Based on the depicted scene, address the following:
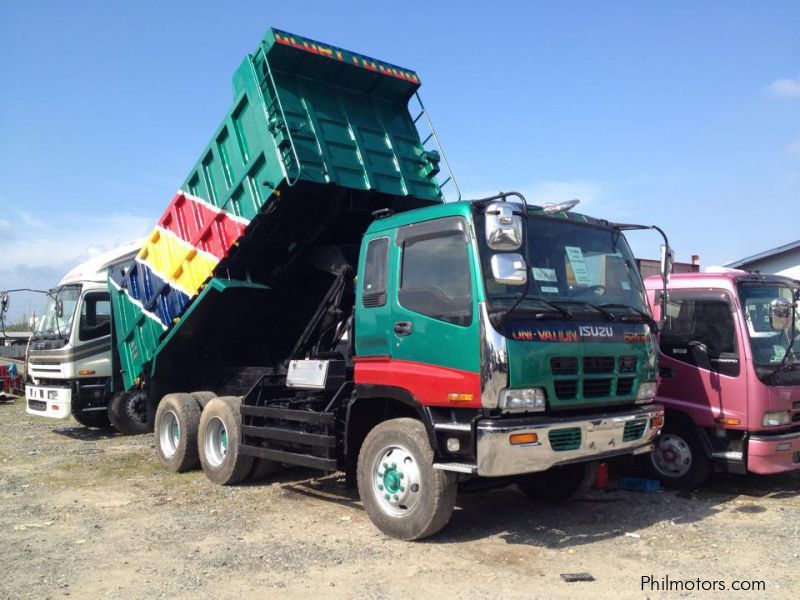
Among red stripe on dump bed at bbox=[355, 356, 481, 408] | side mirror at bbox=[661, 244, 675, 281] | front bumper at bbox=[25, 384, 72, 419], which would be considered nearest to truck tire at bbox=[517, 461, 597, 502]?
red stripe on dump bed at bbox=[355, 356, 481, 408]

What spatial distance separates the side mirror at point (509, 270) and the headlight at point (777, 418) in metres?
3.40

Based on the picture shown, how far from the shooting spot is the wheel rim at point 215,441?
811 centimetres

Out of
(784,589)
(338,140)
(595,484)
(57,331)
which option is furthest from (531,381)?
(57,331)

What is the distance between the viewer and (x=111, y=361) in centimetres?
1163

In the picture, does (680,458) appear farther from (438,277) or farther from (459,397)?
(438,277)

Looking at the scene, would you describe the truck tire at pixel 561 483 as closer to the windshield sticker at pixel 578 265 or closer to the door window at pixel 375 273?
the windshield sticker at pixel 578 265

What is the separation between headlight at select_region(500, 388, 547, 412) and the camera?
5008mm

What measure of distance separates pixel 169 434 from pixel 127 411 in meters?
2.99

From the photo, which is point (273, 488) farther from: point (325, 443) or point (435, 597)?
point (435, 597)

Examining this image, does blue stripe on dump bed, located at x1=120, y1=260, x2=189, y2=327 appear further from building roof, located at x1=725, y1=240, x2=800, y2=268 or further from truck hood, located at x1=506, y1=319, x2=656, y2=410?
building roof, located at x1=725, y1=240, x2=800, y2=268

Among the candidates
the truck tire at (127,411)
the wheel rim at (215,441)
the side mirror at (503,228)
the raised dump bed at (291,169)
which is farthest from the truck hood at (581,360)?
the truck tire at (127,411)

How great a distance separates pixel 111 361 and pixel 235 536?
21.8 ft

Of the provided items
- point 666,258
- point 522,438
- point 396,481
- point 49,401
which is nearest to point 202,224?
point 396,481

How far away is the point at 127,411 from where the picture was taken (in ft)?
37.9
